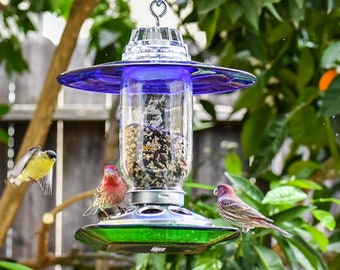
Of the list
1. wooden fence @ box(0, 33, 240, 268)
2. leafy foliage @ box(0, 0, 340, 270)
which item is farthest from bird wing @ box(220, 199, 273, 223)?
wooden fence @ box(0, 33, 240, 268)

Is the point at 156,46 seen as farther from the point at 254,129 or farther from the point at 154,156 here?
the point at 254,129

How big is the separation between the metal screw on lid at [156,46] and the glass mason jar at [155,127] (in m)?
0.09

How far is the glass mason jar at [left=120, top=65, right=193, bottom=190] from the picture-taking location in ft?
11.6

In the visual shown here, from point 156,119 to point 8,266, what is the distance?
56.3 inches

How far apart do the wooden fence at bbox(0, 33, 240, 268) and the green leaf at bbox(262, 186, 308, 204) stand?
7.51 ft

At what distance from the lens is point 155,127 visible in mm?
3553

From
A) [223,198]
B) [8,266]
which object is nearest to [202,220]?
[223,198]

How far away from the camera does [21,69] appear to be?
19.7 ft

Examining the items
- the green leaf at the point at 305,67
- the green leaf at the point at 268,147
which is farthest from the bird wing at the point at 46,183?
the green leaf at the point at 305,67

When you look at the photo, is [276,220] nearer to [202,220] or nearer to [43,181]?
[43,181]

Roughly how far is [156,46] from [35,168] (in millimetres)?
792

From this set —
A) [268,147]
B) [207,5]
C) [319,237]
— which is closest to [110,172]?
[207,5]

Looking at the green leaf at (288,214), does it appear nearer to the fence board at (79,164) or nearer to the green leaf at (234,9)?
the green leaf at (234,9)

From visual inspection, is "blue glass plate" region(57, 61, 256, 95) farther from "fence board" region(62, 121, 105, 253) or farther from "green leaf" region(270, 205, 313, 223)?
"fence board" region(62, 121, 105, 253)
